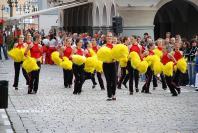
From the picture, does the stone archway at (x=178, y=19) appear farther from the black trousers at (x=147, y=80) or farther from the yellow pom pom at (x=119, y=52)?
the yellow pom pom at (x=119, y=52)

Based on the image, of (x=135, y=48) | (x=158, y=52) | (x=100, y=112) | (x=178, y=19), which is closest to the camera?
(x=100, y=112)

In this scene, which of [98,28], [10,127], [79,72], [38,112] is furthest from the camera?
[98,28]

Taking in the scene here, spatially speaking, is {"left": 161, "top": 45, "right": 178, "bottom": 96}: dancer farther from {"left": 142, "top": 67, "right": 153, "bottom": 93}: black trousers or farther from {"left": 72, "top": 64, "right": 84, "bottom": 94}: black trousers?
{"left": 72, "top": 64, "right": 84, "bottom": 94}: black trousers

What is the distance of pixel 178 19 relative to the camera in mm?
47312

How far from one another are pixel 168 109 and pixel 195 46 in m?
8.79

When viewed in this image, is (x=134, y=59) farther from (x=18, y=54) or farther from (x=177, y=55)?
(x=18, y=54)

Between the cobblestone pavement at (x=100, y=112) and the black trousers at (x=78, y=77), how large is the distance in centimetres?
22

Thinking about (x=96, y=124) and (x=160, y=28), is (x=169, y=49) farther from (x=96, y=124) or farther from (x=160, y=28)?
(x=160, y=28)

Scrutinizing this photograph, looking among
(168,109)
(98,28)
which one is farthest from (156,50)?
(98,28)

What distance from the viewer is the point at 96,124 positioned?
14.0 metres

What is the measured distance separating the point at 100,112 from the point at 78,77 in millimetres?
5283

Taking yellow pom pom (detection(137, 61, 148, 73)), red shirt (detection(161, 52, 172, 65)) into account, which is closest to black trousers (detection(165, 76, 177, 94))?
red shirt (detection(161, 52, 172, 65))

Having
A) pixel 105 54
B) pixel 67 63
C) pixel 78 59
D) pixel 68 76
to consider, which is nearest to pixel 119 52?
pixel 105 54

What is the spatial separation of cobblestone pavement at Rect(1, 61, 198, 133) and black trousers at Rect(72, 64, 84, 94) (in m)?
0.22
